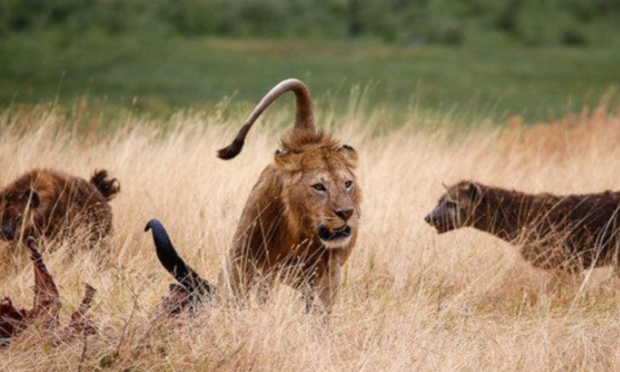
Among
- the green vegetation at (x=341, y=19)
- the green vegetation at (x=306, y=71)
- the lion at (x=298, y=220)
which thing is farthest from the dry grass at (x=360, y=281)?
the green vegetation at (x=341, y=19)

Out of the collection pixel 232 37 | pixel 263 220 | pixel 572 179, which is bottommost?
pixel 232 37

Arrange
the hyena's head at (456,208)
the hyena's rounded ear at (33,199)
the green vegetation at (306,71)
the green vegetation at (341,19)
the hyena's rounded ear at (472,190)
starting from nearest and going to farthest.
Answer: the hyena's rounded ear at (33,199)
the hyena's head at (456,208)
the hyena's rounded ear at (472,190)
the green vegetation at (306,71)
the green vegetation at (341,19)

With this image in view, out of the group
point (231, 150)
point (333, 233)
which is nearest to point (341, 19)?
point (231, 150)

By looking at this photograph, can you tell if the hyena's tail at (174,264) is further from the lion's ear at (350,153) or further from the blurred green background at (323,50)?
the blurred green background at (323,50)

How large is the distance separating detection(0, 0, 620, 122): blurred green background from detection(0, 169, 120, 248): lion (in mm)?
10409

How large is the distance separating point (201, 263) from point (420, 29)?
33.5m

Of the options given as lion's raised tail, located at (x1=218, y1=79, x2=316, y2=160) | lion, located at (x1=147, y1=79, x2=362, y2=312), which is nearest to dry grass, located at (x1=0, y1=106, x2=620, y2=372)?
lion, located at (x1=147, y1=79, x2=362, y2=312)

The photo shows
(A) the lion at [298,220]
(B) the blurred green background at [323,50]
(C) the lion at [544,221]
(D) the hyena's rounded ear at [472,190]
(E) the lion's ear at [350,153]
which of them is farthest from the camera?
(B) the blurred green background at [323,50]

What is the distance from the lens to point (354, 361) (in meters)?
6.57

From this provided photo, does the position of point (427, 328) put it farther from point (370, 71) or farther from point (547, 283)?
point (370, 71)

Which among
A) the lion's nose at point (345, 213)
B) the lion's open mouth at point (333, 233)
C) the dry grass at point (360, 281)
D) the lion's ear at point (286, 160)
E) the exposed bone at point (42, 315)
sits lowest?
the dry grass at point (360, 281)

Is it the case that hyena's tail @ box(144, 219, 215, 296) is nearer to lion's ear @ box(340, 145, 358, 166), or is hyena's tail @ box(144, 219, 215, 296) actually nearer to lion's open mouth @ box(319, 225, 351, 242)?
lion's open mouth @ box(319, 225, 351, 242)

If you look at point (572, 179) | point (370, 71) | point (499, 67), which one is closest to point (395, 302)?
point (572, 179)

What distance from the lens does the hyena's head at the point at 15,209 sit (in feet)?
29.0
